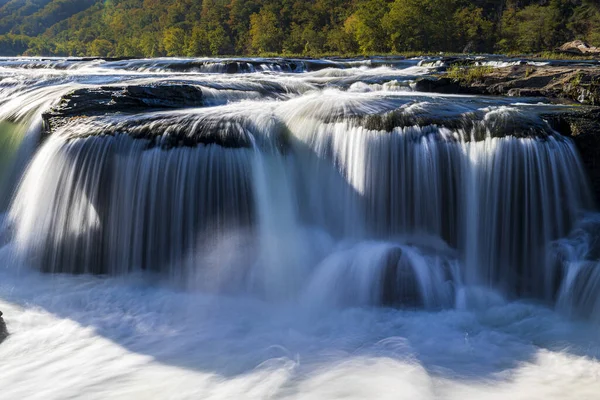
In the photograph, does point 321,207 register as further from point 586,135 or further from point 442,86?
point 442,86

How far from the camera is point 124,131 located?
7.68 m

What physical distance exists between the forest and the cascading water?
34126 mm

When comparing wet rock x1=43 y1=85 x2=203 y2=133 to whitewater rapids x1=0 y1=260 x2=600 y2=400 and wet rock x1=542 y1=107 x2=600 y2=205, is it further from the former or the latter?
wet rock x1=542 y1=107 x2=600 y2=205

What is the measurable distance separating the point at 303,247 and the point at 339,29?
178 feet

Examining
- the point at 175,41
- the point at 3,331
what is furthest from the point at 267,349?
the point at 175,41

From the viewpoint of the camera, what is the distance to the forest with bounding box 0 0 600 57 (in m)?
45.6

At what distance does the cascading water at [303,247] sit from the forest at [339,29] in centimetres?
3413

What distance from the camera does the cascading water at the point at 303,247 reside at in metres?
5.46

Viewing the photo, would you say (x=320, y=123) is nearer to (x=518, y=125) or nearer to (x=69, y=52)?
(x=518, y=125)

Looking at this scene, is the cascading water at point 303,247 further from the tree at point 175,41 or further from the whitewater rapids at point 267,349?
the tree at point 175,41

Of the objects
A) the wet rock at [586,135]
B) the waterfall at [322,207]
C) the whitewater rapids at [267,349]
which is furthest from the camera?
the wet rock at [586,135]

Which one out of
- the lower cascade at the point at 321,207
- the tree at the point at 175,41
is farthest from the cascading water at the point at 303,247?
the tree at the point at 175,41

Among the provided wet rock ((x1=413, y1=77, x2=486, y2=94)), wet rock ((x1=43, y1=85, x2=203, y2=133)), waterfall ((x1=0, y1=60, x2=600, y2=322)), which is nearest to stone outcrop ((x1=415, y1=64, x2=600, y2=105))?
wet rock ((x1=413, y1=77, x2=486, y2=94))

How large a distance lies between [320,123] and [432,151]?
5.65 feet
